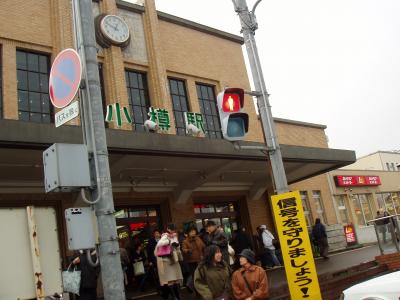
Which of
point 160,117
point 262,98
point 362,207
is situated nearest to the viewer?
point 262,98

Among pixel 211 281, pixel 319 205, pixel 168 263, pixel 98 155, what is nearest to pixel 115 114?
pixel 168 263

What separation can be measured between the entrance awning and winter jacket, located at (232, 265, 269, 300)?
259 cm

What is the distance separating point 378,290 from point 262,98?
3.51 m

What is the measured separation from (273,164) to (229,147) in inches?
242

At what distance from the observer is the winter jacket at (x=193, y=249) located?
415 inches

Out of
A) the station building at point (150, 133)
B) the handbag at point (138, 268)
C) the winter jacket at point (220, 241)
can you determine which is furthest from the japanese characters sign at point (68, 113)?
the handbag at point (138, 268)

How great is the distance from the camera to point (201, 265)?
7484 mm

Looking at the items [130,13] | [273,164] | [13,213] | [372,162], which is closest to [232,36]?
[130,13]

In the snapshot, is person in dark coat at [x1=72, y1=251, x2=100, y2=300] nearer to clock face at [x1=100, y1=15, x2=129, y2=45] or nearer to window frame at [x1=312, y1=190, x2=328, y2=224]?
clock face at [x1=100, y1=15, x2=129, y2=45]

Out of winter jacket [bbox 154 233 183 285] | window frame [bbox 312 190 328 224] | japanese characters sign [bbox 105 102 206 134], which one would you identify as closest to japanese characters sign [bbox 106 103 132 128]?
japanese characters sign [bbox 105 102 206 134]

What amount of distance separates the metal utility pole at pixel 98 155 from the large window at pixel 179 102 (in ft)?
41.0

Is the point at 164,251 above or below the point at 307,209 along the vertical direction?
below

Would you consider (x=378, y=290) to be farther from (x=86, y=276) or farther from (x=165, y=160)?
(x=165, y=160)

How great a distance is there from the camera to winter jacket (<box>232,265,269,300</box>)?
6727 millimetres
